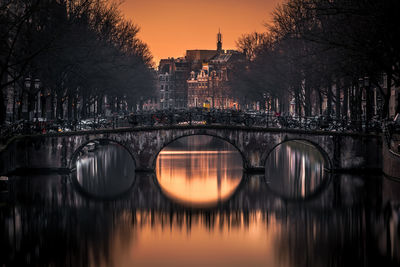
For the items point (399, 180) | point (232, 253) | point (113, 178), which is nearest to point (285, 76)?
point (113, 178)

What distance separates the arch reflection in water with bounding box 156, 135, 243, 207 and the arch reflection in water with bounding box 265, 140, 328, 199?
2.51 m

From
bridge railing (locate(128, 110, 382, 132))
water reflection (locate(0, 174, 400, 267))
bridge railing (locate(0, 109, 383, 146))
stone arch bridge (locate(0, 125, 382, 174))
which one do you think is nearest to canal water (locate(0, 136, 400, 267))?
water reflection (locate(0, 174, 400, 267))

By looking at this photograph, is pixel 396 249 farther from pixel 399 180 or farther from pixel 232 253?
pixel 399 180

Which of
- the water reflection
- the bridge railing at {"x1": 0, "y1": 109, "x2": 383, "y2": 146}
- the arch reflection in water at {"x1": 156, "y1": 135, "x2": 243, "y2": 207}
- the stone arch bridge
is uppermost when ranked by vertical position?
the bridge railing at {"x1": 0, "y1": 109, "x2": 383, "y2": 146}

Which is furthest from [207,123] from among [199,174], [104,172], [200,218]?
[200,218]

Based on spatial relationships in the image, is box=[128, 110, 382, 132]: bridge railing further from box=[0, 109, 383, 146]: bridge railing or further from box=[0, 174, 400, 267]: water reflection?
box=[0, 174, 400, 267]: water reflection

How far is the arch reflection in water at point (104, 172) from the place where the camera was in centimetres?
5156

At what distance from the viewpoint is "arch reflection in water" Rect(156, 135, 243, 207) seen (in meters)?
50.0

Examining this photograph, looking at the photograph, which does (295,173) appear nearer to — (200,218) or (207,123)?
(207,123)

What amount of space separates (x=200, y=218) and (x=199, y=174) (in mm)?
18640

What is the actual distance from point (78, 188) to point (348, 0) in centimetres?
1977

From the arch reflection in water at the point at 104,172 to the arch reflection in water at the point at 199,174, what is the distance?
8.05 feet

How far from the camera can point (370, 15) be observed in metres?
43.3

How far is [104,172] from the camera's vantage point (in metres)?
60.9
